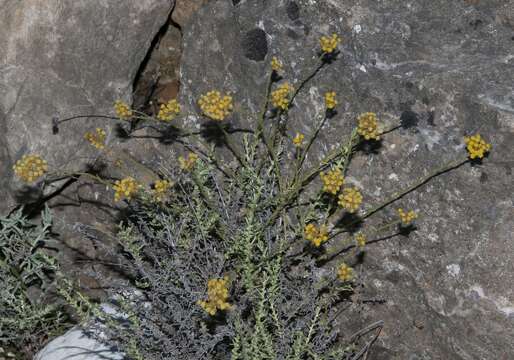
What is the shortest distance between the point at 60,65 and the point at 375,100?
165 cm

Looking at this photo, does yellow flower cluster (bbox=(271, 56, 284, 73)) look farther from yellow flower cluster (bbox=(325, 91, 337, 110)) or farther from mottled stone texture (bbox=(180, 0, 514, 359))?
yellow flower cluster (bbox=(325, 91, 337, 110))

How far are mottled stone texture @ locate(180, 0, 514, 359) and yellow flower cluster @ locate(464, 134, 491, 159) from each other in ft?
0.49

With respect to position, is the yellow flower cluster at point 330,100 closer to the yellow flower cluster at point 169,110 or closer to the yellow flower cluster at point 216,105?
the yellow flower cluster at point 216,105

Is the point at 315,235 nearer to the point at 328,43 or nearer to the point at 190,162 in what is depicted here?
the point at 190,162

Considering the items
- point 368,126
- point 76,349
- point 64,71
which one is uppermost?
point 64,71

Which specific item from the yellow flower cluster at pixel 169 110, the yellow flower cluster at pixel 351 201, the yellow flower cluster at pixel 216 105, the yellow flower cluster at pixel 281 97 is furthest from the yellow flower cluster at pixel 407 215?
the yellow flower cluster at pixel 169 110

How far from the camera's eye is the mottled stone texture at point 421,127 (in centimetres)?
288

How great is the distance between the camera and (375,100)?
3.09 meters

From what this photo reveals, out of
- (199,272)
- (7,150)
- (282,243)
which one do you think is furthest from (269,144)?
(7,150)

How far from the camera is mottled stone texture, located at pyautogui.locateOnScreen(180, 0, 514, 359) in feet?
9.46

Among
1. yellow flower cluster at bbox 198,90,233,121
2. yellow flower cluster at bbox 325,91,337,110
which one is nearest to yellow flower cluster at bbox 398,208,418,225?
yellow flower cluster at bbox 325,91,337,110

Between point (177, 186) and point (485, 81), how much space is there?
1554 millimetres

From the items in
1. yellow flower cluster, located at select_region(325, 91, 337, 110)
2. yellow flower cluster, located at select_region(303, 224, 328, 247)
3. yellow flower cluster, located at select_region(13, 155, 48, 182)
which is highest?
yellow flower cluster, located at select_region(13, 155, 48, 182)

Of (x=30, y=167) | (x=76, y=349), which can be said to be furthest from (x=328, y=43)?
(x=76, y=349)
